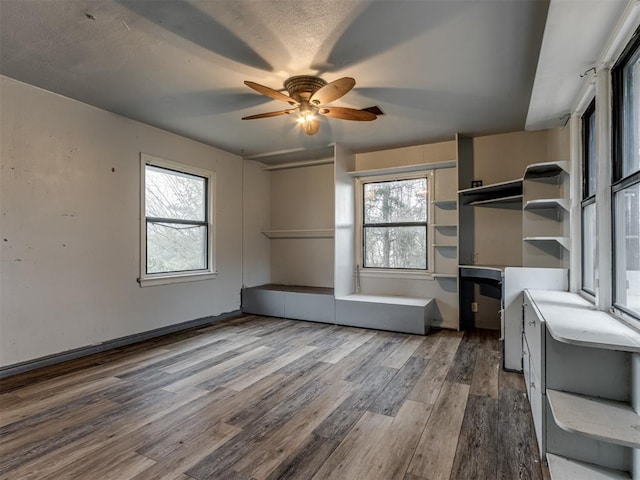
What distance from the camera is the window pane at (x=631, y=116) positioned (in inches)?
75.9

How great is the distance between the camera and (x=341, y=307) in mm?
4922

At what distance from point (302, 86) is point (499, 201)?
2.94 metres

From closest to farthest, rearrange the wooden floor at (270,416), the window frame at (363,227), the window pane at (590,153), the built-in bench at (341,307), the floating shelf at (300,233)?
the wooden floor at (270,416), the window pane at (590,153), the built-in bench at (341,307), the window frame at (363,227), the floating shelf at (300,233)

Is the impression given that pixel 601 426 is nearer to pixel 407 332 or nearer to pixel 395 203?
pixel 407 332

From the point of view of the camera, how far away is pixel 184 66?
109 inches

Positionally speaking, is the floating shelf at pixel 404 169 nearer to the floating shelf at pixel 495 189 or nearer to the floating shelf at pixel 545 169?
the floating shelf at pixel 495 189

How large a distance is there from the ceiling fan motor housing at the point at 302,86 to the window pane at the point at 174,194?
2.29 m

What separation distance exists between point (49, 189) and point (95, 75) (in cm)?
119

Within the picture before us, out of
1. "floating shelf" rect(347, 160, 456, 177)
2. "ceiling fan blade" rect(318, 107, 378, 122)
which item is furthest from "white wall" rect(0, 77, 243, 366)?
"floating shelf" rect(347, 160, 456, 177)

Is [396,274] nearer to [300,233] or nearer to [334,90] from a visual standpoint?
[300,233]

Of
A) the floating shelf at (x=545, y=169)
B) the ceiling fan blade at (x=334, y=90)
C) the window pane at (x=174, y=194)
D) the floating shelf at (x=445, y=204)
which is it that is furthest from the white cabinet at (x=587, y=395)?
the window pane at (x=174, y=194)

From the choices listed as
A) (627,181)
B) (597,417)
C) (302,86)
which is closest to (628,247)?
(627,181)

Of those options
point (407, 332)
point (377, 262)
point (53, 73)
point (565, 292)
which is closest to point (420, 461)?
point (565, 292)

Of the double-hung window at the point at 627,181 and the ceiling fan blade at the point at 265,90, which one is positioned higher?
the ceiling fan blade at the point at 265,90
